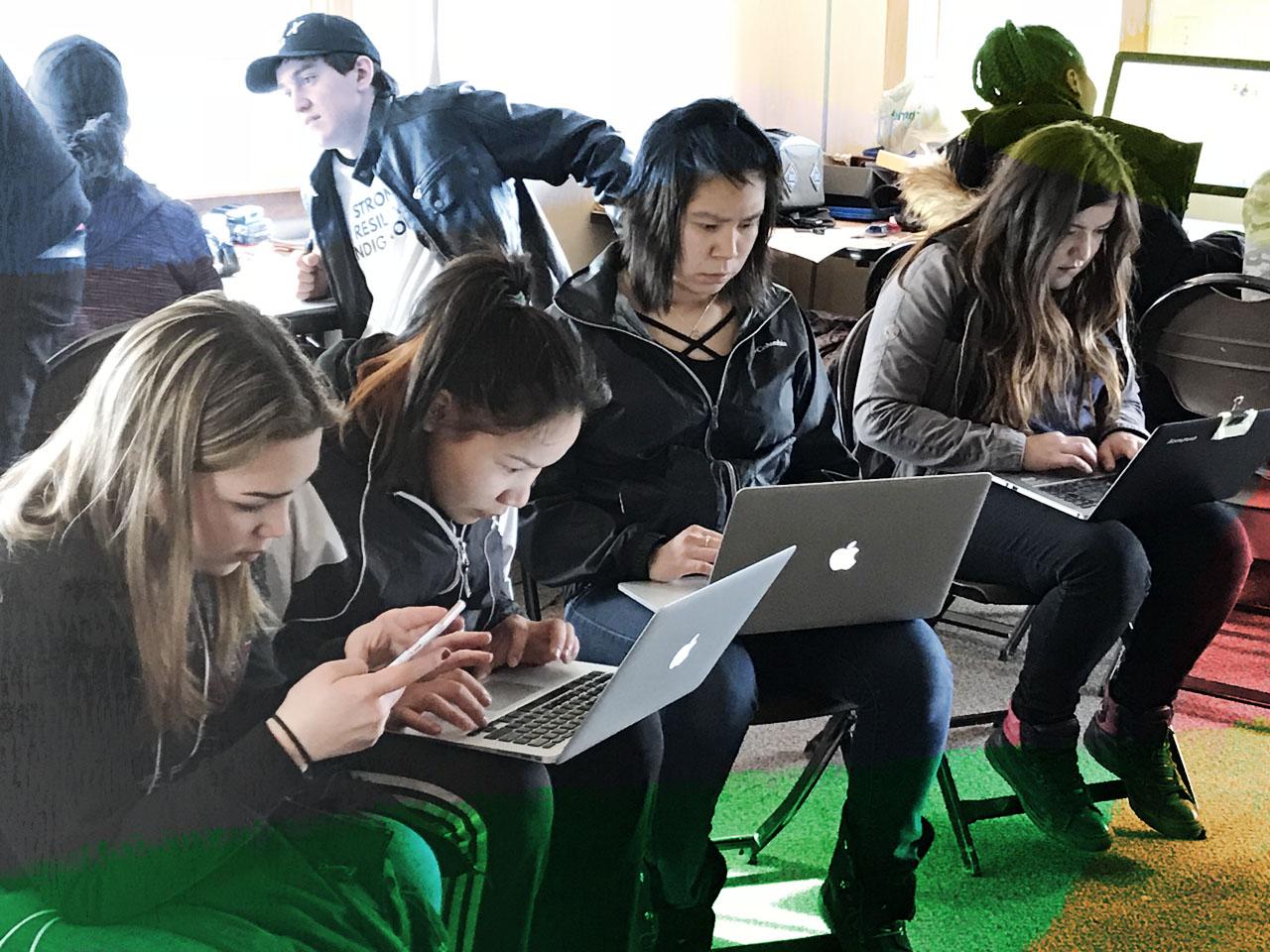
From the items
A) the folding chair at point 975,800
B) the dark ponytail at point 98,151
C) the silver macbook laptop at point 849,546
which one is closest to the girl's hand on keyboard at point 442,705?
the silver macbook laptop at point 849,546

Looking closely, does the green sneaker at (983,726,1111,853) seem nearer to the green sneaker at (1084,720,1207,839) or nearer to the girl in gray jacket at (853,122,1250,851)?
the girl in gray jacket at (853,122,1250,851)

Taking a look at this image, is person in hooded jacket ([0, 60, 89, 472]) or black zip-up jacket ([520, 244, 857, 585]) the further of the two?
black zip-up jacket ([520, 244, 857, 585])

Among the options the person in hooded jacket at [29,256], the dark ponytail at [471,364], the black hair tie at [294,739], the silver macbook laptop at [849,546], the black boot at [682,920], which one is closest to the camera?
the person in hooded jacket at [29,256]

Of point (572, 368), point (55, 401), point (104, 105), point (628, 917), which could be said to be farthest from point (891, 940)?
point (104, 105)

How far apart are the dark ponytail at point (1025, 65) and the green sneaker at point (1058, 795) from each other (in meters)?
1.05

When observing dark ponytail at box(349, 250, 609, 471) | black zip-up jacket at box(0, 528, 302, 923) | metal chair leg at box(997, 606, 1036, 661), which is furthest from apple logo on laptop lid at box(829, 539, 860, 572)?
metal chair leg at box(997, 606, 1036, 661)

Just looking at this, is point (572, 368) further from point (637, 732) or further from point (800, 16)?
point (800, 16)

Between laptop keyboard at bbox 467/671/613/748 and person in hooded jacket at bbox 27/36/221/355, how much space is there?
1.85 ft

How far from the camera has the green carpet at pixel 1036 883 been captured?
7.23ft

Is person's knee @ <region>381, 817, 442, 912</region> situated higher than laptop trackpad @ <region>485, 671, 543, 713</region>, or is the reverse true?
laptop trackpad @ <region>485, 671, 543, 713</region>

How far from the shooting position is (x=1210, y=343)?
2682 mm

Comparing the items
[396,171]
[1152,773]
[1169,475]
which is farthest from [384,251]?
[1152,773]

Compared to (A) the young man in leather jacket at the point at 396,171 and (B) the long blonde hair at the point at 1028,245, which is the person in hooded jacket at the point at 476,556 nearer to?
(A) the young man in leather jacket at the point at 396,171

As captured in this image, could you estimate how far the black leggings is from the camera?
2.30m
